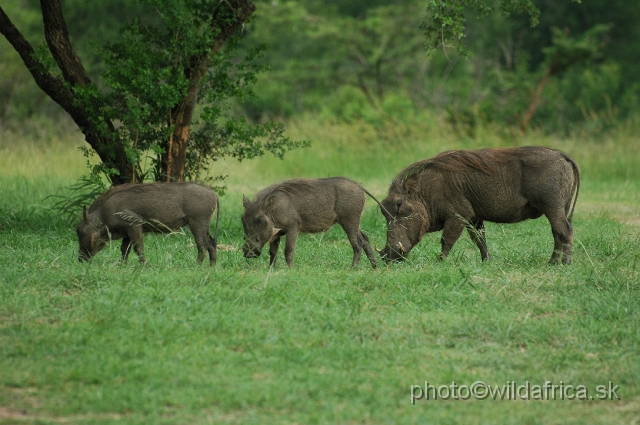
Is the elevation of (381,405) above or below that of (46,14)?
below

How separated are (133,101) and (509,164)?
3.68m

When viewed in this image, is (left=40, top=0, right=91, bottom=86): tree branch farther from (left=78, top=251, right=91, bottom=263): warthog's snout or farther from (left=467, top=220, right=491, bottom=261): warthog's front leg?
(left=467, top=220, right=491, bottom=261): warthog's front leg

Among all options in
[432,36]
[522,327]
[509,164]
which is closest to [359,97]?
[432,36]

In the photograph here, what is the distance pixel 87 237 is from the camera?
7297 millimetres

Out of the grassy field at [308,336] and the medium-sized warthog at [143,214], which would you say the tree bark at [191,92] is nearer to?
the grassy field at [308,336]

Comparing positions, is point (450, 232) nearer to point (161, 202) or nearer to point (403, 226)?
point (403, 226)

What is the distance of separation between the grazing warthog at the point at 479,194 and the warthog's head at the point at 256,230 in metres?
1.11

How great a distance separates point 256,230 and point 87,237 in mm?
1339

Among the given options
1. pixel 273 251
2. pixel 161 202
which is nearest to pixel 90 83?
pixel 161 202

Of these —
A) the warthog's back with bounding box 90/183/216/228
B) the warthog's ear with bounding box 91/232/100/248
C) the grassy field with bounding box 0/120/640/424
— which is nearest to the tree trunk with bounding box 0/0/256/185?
the grassy field with bounding box 0/120/640/424

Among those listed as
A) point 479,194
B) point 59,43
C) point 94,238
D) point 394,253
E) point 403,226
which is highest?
point 59,43

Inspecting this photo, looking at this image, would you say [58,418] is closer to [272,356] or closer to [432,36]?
[272,356]

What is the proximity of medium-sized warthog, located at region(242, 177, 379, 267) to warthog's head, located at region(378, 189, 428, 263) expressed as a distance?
19cm

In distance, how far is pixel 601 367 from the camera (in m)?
5.09
